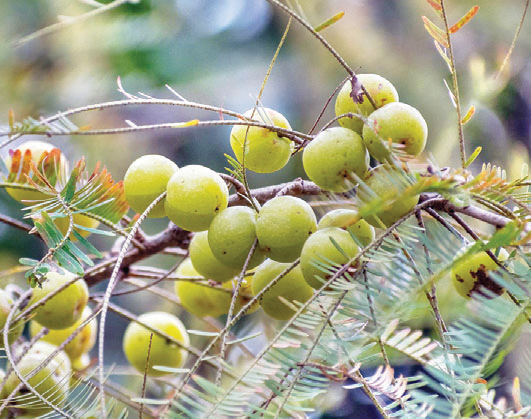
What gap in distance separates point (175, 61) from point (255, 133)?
7.79 feet

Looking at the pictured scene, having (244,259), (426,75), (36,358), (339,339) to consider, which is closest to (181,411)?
(339,339)

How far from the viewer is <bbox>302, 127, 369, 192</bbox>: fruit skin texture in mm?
526

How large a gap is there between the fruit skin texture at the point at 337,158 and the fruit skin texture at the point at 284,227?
0.13 ft

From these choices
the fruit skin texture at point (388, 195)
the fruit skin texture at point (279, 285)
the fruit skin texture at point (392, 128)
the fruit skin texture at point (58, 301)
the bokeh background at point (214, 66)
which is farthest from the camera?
the bokeh background at point (214, 66)

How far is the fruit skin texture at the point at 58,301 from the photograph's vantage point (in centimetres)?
72

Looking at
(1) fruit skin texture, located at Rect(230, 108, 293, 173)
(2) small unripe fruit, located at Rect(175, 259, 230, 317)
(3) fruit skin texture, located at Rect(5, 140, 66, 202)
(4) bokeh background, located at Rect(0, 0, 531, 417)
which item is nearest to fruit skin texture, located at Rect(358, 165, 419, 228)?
(1) fruit skin texture, located at Rect(230, 108, 293, 173)

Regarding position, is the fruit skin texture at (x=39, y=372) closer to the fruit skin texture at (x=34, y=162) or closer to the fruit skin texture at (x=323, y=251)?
the fruit skin texture at (x=34, y=162)

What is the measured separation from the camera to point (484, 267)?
1.78 feet

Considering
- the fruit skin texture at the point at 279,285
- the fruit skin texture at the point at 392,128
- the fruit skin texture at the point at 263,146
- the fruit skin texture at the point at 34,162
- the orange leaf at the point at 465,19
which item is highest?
the orange leaf at the point at 465,19

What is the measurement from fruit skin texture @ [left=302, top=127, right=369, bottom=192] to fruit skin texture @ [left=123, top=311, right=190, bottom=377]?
449 millimetres

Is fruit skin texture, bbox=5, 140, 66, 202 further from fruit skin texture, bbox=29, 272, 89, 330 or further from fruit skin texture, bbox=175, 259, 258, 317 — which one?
fruit skin texture, bbox=175, 259, 258, 317

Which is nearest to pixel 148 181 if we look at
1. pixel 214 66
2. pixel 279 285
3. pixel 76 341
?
pixel 279 285

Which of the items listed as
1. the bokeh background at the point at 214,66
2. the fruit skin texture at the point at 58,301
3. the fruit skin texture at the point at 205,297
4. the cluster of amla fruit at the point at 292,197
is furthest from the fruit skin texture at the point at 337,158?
the bokeh background at the point at 214,66

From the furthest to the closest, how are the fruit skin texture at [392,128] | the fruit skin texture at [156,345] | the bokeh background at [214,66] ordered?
the bokeh background at [214,66] → the fruit skin texture at [156,345] → the fruit skin texture at [392,128]
